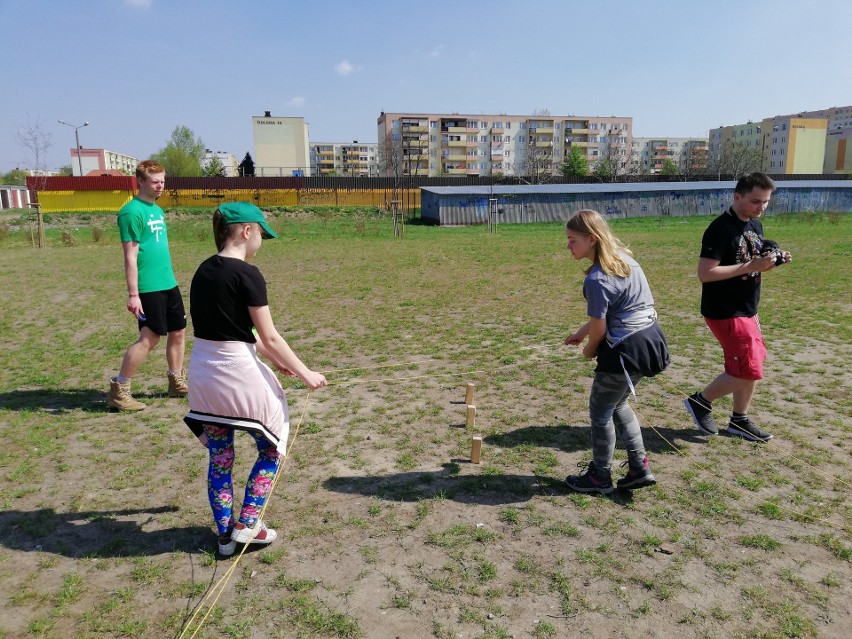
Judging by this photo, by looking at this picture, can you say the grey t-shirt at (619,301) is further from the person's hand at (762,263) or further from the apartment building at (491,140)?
the apartment building at (491,140)

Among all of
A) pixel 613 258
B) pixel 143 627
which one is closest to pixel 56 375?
pixel 143 627

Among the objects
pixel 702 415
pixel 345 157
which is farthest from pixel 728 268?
pixel 345 157

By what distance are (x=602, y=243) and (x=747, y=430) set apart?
250 cm

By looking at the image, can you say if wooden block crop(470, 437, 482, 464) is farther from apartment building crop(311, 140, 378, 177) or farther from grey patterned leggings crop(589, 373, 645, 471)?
apartment building crop(311, 140, 378, 177)

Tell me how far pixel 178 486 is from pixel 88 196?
167ft

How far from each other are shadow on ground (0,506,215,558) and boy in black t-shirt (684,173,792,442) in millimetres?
4157

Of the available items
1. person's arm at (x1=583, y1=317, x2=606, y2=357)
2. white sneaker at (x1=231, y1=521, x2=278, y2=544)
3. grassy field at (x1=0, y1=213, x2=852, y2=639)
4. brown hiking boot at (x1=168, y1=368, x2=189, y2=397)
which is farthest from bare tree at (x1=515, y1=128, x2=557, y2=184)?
white sneaker at (x1=231, y1=521, x2=278, y2=544)

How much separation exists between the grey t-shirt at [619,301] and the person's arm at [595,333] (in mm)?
34

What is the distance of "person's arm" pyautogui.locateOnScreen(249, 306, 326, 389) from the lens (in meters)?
3.13

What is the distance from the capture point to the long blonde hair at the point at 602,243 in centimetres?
368

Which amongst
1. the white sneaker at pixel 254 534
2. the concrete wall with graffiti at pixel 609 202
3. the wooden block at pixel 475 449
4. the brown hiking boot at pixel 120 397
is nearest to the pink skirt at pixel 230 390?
the white sneaker at pixel 254 534

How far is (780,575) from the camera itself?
321 cm

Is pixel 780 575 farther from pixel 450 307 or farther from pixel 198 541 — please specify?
pixel 450 307

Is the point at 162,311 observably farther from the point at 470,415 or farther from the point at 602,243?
the point at 602,243
